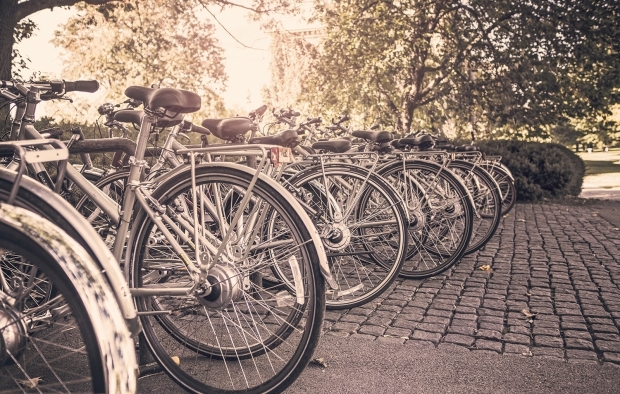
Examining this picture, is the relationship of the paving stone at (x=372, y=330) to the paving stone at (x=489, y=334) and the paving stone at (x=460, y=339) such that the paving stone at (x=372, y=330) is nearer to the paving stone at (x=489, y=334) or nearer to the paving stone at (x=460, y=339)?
the paving stone at (x=460, y=339)

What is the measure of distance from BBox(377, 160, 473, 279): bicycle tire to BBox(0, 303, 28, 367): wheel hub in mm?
3736

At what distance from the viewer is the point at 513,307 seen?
4.53 meters

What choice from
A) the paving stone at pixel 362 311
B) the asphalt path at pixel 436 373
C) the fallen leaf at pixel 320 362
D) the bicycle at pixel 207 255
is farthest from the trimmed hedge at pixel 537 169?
the bicycle at pixel 207 255

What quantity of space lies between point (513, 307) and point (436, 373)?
1591mm

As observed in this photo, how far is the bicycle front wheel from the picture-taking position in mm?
2660

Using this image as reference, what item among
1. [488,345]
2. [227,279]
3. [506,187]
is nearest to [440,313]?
[488,345]

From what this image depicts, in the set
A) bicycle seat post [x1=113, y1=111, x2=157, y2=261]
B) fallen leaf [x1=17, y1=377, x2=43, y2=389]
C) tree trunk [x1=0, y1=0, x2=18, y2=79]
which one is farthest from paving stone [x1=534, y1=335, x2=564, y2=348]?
tree trunk [x1=0, y1=0, x2=18, y2=79]

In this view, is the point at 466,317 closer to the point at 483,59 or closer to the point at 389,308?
the point at 389,308

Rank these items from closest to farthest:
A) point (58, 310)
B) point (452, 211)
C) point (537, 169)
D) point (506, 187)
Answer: point (58, 310) < point (452, 211) < point (506, 187) < point (537, 169)

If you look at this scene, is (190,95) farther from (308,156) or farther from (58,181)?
(308,156)

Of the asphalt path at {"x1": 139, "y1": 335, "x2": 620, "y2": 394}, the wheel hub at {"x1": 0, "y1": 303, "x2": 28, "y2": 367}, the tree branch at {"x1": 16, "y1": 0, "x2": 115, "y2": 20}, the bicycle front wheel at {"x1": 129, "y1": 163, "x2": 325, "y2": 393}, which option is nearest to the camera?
the wheel hub at {"x1": 0, "y1": 303, "x2": 28, "y2": 367}

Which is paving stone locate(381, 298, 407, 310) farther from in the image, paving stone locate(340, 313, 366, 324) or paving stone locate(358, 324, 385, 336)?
paving stone locate(358, 324, 385, 336)

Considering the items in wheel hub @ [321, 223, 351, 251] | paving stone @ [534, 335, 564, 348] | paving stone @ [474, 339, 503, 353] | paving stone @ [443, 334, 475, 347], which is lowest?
paving stone @ [443, 334, 475, 347]

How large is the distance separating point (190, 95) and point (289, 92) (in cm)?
2416
